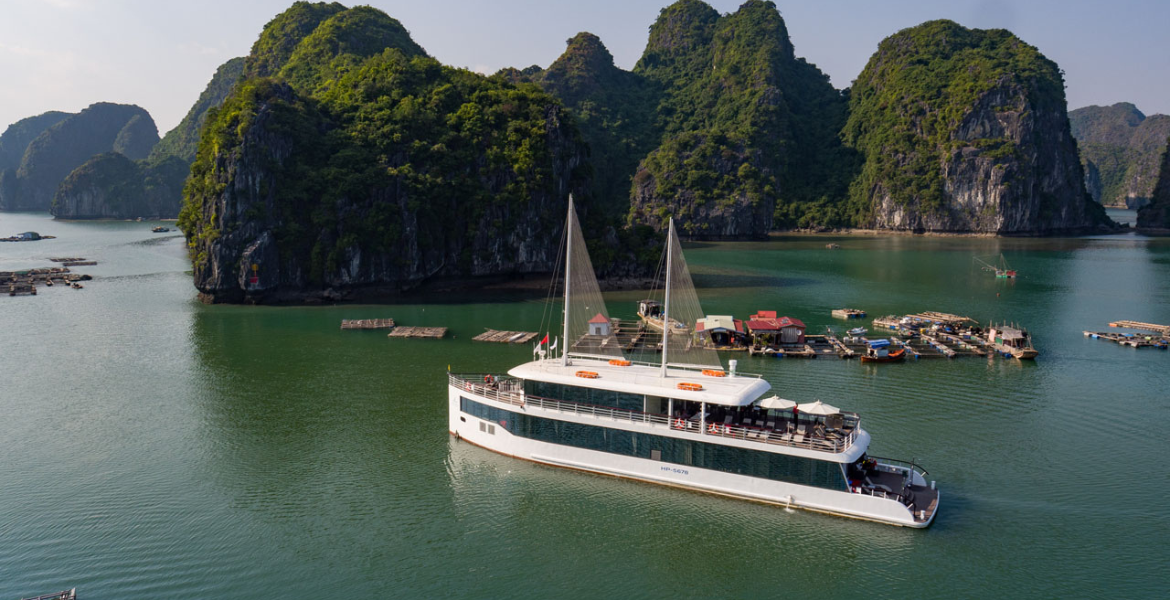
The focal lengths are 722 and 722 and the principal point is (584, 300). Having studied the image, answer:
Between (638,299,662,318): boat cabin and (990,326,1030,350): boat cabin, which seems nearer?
(990,326,1030,350): boat cabin

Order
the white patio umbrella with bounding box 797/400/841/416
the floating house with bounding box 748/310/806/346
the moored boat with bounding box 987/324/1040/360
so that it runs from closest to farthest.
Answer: the white patio umbrella with bounding box 797/400/841/416, the moored boat with bounding box 987/324/1040/360, the floating house with bounding box 748/310/806/346

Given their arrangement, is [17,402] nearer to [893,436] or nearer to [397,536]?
[397,536]

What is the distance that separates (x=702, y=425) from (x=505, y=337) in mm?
37775

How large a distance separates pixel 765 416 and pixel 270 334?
53.5 m

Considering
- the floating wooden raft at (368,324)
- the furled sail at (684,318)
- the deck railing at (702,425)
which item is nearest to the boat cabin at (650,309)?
the furled sail at (684,318)

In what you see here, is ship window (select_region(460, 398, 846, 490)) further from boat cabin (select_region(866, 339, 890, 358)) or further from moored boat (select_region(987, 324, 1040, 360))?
moored boat (select_region(987, 324, 1040, 360))

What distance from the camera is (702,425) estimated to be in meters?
30.6

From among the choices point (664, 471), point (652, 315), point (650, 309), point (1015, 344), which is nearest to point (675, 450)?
point (664, 471)

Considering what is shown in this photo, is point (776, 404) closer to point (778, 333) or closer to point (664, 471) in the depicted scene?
point (664, 471)

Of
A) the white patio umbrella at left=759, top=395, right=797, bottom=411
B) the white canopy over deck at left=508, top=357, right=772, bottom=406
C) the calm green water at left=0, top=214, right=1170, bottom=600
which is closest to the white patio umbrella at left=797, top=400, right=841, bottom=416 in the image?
the white patio umbrella at left=759, top=395, right=797, bottom=411

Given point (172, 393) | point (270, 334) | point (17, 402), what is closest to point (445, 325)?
point (270, 334)

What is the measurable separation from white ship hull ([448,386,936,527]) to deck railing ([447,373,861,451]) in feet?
0.83

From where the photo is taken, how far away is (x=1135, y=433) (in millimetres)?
40219

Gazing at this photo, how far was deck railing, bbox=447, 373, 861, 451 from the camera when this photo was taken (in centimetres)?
2920
